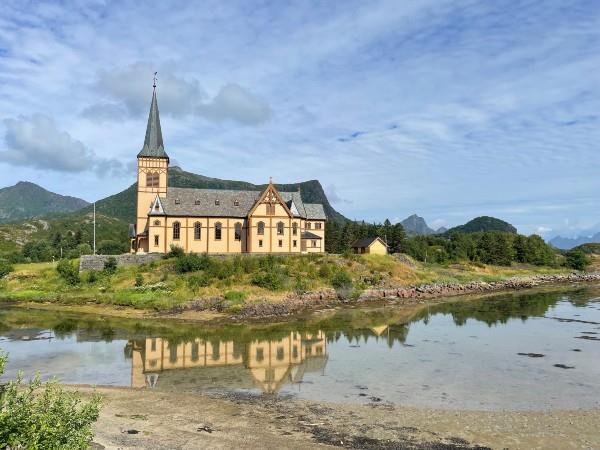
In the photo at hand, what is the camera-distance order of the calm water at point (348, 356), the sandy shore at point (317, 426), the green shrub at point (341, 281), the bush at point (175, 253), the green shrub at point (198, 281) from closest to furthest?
the sandy shore at point (317, 426) < the calm water at point (348, 356) < the green shrub at point (198, 281) < the green shrub at point (341, 281) < the bush at point (175, 253)

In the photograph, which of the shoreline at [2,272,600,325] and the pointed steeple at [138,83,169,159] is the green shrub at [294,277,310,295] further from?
the pointed steeple at [138,83,169,159]

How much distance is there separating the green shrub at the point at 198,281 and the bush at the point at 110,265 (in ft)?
39.8

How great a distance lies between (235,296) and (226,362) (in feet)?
63.9

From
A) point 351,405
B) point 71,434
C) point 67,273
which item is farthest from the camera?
point 67,273

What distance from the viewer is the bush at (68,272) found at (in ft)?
186

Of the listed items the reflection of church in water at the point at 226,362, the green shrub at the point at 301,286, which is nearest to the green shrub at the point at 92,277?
the green shrub at the point at 301,286

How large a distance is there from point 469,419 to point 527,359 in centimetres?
1303

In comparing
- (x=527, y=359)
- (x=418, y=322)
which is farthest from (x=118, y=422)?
(x=418, y=322)

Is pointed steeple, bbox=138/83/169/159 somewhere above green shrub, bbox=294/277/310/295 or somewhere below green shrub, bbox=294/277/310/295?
above

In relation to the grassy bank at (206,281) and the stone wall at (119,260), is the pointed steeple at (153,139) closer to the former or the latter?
the stone wall at (119,260)

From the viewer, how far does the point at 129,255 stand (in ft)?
195

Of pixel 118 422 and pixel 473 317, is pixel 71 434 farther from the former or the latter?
pixel 473 317

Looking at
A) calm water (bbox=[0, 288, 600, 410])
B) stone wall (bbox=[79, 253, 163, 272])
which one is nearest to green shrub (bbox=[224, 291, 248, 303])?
calm water (bbox=[0, 288, 600, 410])

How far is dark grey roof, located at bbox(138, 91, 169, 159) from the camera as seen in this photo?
65.1 meters
